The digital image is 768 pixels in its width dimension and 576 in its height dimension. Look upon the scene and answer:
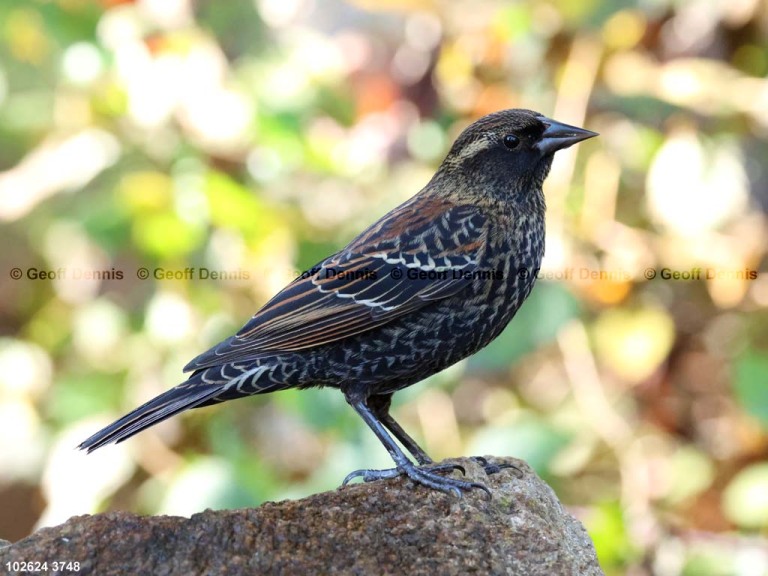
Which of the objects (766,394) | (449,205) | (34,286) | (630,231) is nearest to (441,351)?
(449,205)

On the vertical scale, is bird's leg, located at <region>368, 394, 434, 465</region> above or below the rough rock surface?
above

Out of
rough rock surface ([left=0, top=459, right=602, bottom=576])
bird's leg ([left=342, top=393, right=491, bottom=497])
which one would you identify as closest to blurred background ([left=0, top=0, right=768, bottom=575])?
bird's leg ([left=342, top=393, right=491, bottom=497])

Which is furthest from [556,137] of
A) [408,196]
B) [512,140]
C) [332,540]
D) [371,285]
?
[332,540]

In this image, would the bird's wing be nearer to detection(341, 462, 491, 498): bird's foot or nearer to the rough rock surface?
detection(341, 462, 491, 498): bird's foot

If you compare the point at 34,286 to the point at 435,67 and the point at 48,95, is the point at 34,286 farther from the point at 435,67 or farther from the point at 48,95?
the point at 435,67

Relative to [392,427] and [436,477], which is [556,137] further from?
[436,477]

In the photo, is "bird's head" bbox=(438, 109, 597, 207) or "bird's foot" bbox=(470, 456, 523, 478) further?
"bird's head" bbox=(438, 109, 597, 207)

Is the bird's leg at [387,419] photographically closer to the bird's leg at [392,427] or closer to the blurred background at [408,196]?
the bird's leg at [392,427]
